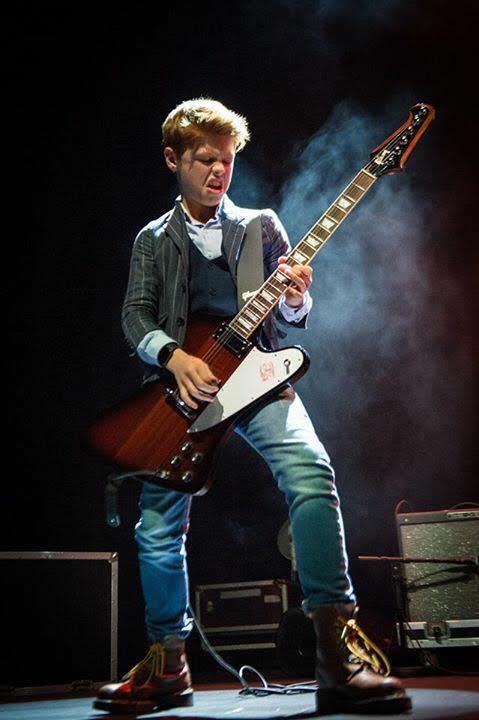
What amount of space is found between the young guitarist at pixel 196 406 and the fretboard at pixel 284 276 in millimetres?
50

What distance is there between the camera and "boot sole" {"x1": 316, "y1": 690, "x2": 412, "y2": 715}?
1.72 metres

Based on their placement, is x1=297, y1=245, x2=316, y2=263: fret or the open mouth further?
the open mouth

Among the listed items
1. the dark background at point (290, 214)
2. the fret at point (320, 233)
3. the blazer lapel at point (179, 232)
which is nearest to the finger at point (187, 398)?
the blazer lapel at point (179, 232)

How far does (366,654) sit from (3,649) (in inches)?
95.5

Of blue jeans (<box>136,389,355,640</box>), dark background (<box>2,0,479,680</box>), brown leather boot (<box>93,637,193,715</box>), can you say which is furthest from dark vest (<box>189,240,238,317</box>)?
dark background (<box>2,0,479,680</box>)

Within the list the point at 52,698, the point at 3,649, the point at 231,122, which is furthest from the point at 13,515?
the point at 231,122

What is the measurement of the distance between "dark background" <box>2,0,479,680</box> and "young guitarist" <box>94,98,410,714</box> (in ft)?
7.28

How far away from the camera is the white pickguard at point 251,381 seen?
2107 mm

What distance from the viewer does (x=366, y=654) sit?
185cm

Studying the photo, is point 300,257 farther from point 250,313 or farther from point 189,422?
point 189,422

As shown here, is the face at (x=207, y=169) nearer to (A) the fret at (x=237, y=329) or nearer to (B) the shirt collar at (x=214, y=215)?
(B) the shirt collar at (x=214, y=215)

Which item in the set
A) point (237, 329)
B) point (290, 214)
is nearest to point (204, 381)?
point (237, 329)

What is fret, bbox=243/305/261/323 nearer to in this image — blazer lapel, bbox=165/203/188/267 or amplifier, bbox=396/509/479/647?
blazer lapel, bbox=165/203/188/267

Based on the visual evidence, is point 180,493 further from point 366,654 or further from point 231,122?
point 231,122
